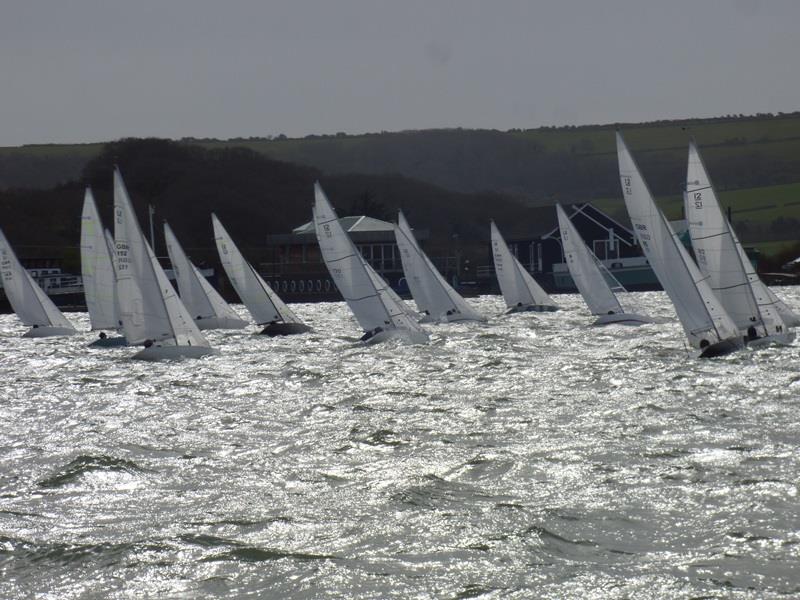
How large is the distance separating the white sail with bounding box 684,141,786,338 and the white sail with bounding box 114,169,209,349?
39.4 feet

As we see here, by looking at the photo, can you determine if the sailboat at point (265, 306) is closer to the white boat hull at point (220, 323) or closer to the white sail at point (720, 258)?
the white boat hull at point (220, 323)

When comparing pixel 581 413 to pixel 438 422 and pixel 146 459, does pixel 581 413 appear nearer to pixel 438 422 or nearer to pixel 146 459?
pixel 438 422

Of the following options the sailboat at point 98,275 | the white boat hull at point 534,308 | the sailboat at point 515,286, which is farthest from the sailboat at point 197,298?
the white boat hull at point 534,308

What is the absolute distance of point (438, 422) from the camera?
1695cm

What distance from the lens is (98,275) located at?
1449 inches

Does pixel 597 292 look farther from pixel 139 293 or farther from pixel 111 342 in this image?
pixel 139 293

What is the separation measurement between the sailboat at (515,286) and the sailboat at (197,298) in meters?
12.0

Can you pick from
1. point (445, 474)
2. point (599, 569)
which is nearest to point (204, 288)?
point (445, 474)

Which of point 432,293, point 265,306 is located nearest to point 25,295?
point 265,306

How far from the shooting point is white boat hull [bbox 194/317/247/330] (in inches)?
1780

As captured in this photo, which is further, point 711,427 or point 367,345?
point 367,345

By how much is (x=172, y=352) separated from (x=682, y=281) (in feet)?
40.0

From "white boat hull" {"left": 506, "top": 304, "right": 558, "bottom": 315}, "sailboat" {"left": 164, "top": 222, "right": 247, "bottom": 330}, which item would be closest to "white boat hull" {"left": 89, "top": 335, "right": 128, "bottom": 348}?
A: "sailboat" {"left": 164, "top": 222, "right": 247, "bottom": 330}

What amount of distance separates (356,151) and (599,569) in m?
187
